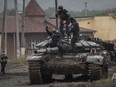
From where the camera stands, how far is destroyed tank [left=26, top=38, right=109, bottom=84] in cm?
1854

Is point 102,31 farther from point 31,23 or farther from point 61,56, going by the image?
point 61,56

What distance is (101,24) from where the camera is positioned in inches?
3051

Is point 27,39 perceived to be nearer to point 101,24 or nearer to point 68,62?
point 101,24

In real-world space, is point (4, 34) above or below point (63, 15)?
above

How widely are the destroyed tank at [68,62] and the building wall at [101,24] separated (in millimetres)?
56993

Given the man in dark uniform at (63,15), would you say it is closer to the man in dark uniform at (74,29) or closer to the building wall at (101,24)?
the man in dark uniform at (74,29)

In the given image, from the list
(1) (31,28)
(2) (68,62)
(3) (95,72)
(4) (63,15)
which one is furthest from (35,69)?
(1) (31,28)

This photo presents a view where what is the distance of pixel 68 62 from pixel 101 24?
5859 cm

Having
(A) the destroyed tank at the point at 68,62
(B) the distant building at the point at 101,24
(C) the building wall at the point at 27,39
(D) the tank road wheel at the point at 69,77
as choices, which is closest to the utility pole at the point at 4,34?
(C) the building wall at the point at 27,39

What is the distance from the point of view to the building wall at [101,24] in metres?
76.9

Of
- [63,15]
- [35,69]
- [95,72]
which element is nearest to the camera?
[95,72]

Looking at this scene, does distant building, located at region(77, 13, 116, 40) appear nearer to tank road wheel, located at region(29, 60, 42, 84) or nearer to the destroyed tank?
the destroyed tank

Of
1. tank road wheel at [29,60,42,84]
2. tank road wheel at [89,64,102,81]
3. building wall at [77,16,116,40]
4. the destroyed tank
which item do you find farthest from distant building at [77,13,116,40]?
tank road wheel at [89,64,102,81]

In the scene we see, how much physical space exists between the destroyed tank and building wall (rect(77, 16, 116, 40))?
5699 cm
